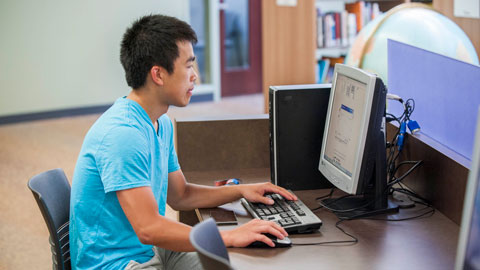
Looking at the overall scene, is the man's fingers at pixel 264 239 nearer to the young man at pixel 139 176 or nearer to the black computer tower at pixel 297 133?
the young man at pixel 139 176

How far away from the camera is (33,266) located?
3125 mm

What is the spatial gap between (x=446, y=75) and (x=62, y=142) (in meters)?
4.27

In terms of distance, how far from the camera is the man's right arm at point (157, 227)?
1.62 meters

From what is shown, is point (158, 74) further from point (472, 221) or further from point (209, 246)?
point (472, 221)

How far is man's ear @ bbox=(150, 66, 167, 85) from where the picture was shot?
1.79 metres

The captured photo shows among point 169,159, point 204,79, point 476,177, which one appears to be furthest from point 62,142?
point 476,177

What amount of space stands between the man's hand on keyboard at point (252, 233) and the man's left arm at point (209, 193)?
25 cm

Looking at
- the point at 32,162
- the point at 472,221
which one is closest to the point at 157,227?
the point at 472,221

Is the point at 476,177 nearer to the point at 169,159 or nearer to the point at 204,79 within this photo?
the point at 169,159

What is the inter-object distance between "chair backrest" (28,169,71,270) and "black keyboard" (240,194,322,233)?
557mm

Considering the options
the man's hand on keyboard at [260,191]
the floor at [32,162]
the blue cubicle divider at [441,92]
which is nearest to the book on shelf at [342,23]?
the floor at [32,162]

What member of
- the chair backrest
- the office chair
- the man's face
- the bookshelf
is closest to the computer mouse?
the office chair

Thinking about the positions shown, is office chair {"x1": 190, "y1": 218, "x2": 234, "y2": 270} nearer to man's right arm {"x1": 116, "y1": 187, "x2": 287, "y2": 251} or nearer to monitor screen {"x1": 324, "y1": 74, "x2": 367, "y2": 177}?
man's right arm {"x1": 116, "y1": 187, "x2": 287, "y2": 251}

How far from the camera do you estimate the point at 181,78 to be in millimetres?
1809
